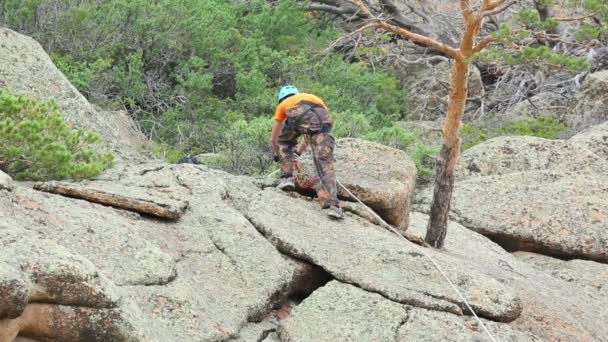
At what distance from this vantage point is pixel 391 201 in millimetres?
10758

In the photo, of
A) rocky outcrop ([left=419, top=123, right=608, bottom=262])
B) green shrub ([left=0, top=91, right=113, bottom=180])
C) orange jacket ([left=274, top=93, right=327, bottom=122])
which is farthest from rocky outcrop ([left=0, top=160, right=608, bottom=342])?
rocky outcrop ([left=419, top=123, right=608, bottom=262])

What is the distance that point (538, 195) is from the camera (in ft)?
42.3

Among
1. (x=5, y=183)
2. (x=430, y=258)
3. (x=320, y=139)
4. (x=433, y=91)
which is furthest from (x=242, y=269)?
(x=433, y=91)

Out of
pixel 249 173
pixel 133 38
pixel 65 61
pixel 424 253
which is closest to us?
pixel 424 253

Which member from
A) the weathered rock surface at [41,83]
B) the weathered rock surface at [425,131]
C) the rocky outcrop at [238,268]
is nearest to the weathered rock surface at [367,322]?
the rocky outcrop at [238,268]

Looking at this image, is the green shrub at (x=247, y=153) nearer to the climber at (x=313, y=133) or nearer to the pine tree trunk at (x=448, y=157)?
the climber at (x=313, y=133)

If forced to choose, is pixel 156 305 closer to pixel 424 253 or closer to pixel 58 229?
pixel 58 229

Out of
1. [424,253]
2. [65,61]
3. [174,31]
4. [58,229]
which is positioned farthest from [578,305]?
[174,31]

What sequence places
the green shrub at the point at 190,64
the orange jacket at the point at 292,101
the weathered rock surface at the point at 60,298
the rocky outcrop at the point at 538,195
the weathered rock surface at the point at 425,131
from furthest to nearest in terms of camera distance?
the weathered rock surface at the point at 425,131 → the green shrub at the point at 190,64 → the rocky outcrop at the point at 538,195 → the orange jacket at the point at 292,101 → the weathered rock surface at the point at 60,298

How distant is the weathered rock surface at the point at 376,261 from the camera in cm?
880

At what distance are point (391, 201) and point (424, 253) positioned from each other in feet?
4.75

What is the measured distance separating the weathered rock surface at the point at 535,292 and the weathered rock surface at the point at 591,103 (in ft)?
22.6

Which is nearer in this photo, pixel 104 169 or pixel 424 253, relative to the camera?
pixel 424 253

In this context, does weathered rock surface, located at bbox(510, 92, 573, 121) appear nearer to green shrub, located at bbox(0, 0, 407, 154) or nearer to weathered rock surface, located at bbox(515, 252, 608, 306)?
green shrub, located at bbox(0, 0, 407, 154)
